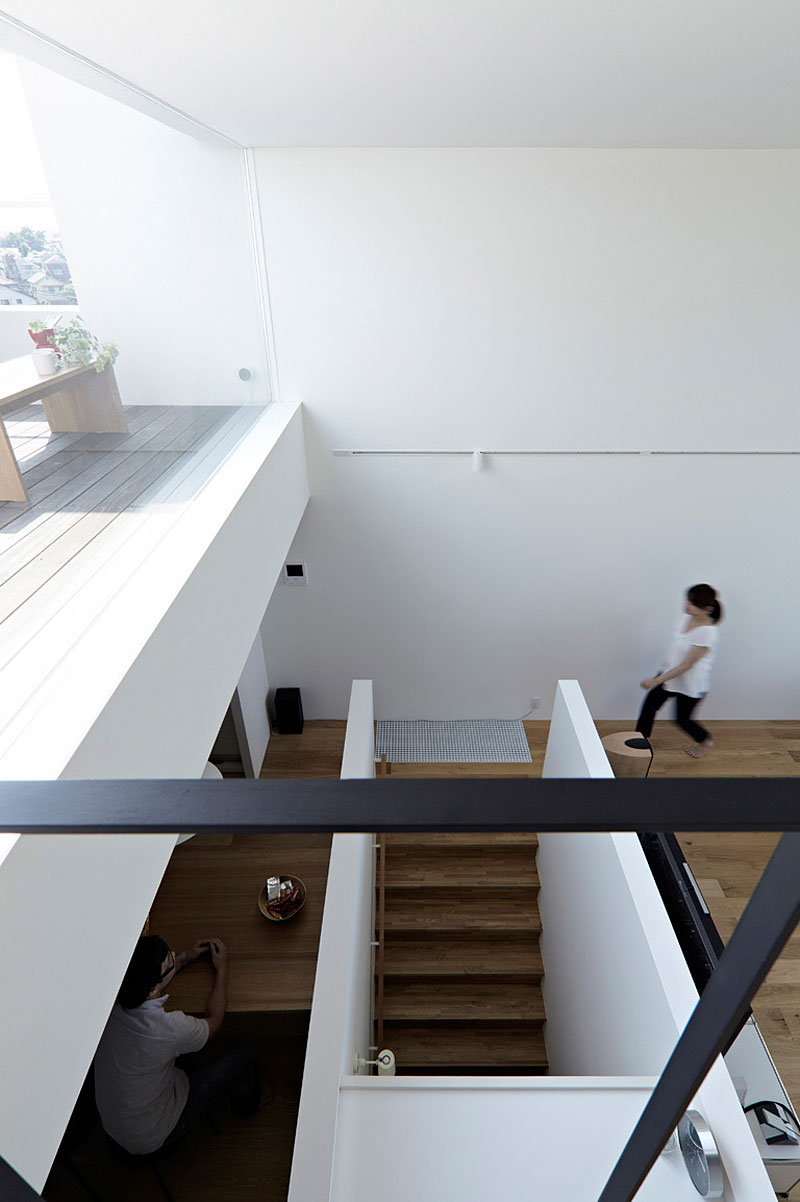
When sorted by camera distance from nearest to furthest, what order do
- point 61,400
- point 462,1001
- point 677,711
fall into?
point 61,400 → point 462,1001 → point 677,711

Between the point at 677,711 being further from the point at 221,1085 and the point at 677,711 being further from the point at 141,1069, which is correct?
the point at 141,1069

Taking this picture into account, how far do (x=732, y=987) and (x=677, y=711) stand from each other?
4.01 m

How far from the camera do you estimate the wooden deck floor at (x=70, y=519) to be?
1.53m

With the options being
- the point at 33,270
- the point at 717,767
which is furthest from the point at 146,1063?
the point at 717,767

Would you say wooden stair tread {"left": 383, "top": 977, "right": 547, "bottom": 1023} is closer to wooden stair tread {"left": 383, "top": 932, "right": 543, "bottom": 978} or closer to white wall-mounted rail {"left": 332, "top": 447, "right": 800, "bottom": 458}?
wooden stair tread {"left": 383, "top": 932, "right": 543, "bottom": 978}

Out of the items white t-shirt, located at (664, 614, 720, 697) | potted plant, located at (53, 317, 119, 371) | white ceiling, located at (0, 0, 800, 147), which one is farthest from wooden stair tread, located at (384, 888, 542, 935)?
white ceiling, located at (0, 0, 800, 147)

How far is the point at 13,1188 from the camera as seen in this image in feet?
1.84

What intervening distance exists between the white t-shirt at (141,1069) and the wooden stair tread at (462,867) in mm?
1457

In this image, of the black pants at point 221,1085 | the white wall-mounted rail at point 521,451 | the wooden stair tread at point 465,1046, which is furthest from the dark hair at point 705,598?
the black pants at point 221,1085

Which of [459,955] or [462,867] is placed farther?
[462,867]

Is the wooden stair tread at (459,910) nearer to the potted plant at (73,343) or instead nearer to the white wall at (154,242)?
the white wall at (154,242)

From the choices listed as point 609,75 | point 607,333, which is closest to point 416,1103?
point 609,75

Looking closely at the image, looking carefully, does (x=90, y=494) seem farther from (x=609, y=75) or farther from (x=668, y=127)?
(x=668, y=127)

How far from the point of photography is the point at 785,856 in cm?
40
